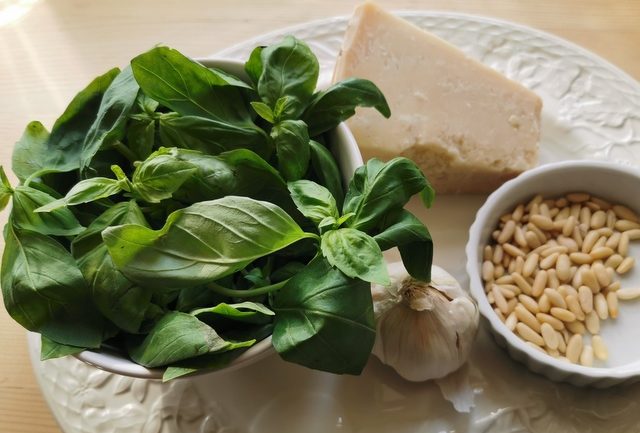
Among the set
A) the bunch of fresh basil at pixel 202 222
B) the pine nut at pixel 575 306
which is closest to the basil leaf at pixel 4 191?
the bunch of fresh basil at pixel 202 222

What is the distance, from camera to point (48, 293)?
48 centimetres

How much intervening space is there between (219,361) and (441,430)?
0.25 meters

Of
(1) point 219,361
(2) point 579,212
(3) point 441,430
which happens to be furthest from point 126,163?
(2) point 579,212

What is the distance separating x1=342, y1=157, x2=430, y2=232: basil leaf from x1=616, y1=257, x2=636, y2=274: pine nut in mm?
309

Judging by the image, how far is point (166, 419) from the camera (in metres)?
0.62

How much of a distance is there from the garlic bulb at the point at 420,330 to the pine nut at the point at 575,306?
0.12 metres

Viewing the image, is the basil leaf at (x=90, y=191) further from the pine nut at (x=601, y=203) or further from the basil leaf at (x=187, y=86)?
the pine nut at (x=601, y=203)

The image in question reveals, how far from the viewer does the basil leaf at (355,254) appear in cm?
45

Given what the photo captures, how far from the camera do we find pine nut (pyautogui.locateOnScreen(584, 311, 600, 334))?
664 millimetres

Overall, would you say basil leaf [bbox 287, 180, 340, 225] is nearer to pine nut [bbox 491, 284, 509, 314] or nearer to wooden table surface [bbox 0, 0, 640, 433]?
pine nut [bbox 491, 284, 509, 314]

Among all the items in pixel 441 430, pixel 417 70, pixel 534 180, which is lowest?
pixel 441 430

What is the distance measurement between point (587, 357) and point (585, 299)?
0.07 meters

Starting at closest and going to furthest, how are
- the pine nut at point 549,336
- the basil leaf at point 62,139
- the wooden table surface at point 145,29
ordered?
1. the basil leaf at point 62,139
2. the pine nut at point 549,336
3. the wooden table surface at point 145,29

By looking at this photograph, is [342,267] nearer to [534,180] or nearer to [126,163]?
[126,163]
